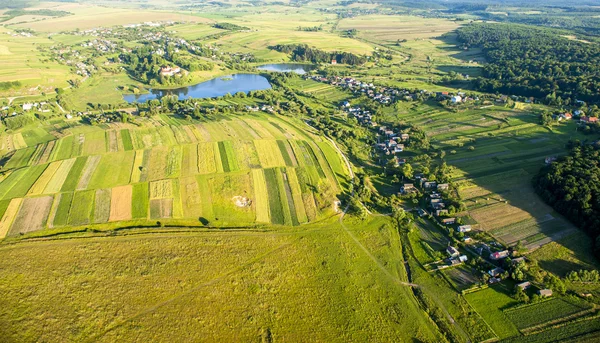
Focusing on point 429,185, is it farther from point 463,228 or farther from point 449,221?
point 463,228

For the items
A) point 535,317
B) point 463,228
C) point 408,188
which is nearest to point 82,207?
point 408,188

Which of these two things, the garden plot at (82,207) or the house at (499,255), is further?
the garden plot at (82,207)

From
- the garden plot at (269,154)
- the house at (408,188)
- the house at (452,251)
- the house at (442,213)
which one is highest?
the garden plot at (269,154)

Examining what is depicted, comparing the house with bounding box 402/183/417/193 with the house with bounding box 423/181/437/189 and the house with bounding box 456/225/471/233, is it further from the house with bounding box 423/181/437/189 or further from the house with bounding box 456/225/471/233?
the house with bounding box 456/225/471/233

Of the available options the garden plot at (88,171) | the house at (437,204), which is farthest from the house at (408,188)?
the garden plot at (88,171)

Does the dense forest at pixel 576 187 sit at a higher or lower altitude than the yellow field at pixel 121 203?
higher

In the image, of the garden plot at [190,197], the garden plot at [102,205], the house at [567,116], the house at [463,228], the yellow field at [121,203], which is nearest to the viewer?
the house at [463,228]

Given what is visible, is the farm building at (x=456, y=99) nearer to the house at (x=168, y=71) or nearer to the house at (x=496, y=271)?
the house at (x=496, y=271)
